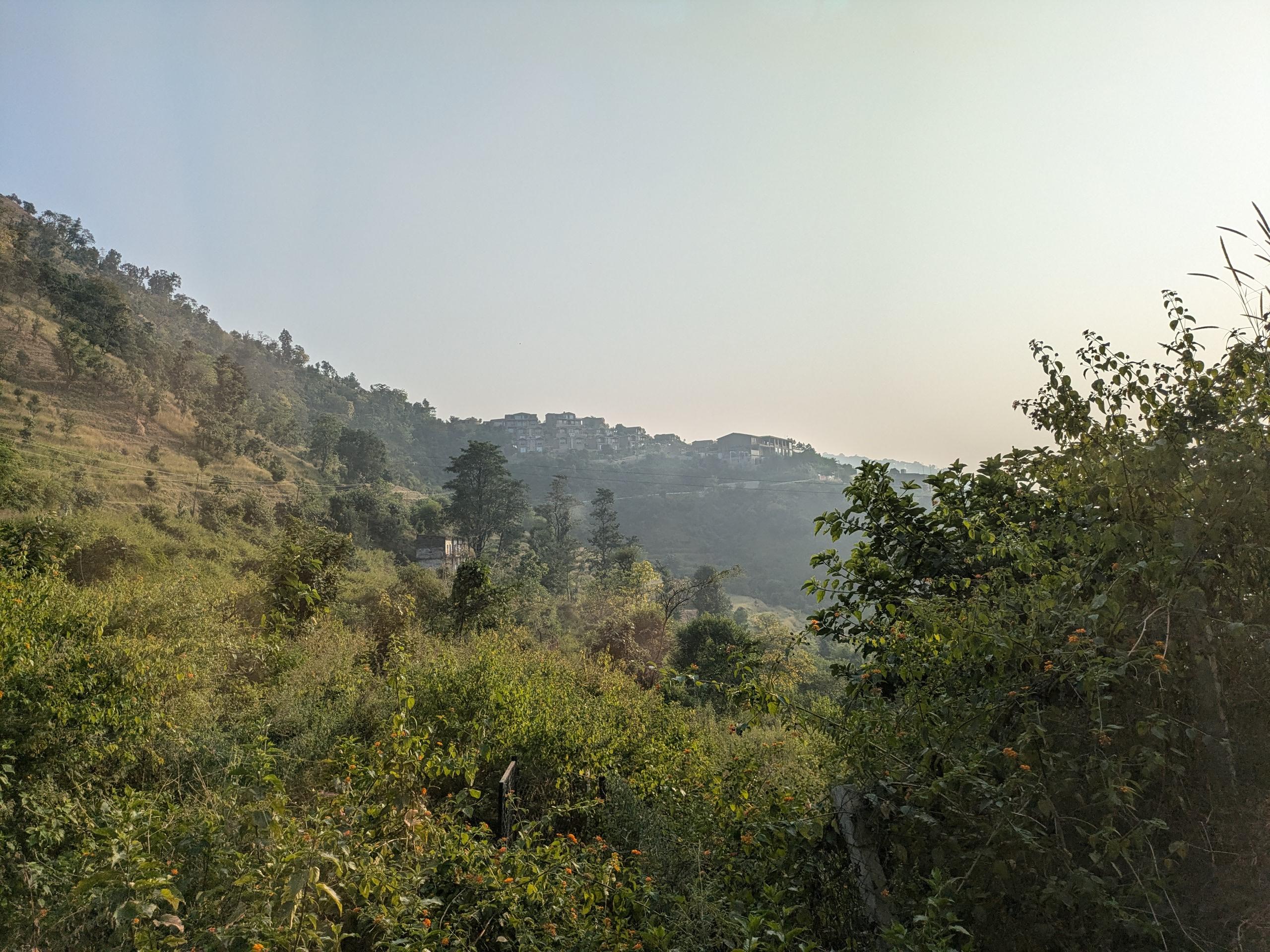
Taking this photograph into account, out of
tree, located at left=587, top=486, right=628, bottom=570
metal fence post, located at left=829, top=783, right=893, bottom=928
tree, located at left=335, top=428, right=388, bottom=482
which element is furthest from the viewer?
tree, located at left=335, top=428, right=388, bottom=482

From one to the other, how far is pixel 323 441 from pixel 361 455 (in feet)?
8.11

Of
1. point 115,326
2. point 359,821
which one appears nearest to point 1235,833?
point 359,821

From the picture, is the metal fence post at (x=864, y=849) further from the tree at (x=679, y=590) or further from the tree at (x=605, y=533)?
the tree at (x=605, y=533)

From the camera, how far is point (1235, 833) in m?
1.33

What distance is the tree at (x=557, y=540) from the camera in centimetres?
2919

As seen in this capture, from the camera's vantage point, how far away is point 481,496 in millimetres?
33250

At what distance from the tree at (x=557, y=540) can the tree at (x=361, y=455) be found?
32.5 ft

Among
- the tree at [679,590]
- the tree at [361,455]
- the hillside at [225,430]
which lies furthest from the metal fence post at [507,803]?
the tree at [361,455]

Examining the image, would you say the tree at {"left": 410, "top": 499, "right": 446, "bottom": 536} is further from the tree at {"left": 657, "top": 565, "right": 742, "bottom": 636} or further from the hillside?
the tree at {"left": 657, "top": 565, "right": 742, "bottom": 636}

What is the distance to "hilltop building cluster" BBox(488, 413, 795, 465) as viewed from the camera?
71.8 meters

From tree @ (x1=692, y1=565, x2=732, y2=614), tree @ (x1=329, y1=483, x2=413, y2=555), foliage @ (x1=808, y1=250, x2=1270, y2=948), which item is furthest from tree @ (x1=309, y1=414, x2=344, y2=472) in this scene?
foliage @ (x1=808, y1=250, x2=1270, y2=948)

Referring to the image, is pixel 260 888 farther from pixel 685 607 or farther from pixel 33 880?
pixel 685 607

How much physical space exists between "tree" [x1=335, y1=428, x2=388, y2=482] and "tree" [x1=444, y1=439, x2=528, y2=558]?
674cm

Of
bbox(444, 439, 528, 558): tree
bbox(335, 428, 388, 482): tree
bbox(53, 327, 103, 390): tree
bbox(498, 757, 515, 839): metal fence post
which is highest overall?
bbox(53, 327, 103, 390): tree
